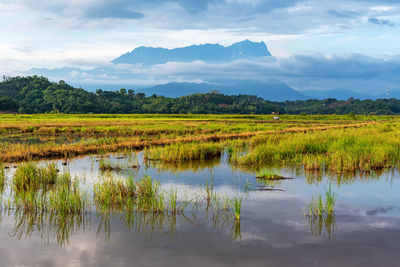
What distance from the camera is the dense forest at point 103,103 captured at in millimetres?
108938

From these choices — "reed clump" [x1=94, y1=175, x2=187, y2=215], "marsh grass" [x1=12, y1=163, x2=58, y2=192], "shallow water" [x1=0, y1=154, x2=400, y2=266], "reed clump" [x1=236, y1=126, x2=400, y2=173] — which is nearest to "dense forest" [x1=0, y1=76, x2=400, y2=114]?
"reed clump" [x1=236, y1=126, x2=400, y2=173]

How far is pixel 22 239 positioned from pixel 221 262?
372cm

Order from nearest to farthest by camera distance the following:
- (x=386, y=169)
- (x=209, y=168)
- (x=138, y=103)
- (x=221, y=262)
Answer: (x=221, y=262) < (x=386, y=169) < (x=209, y=168) < (x=138, y=103)

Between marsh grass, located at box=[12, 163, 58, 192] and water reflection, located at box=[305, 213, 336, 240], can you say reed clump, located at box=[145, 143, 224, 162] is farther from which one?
water reflection, located at box=[305, 213, 336, 240]

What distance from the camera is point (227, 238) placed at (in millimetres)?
7188

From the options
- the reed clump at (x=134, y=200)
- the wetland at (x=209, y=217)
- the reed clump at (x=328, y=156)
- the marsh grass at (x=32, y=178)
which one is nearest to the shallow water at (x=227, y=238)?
the wetland at (x=209, y=217)

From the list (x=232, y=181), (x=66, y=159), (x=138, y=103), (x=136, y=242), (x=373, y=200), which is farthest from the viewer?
(x=138, y=103)

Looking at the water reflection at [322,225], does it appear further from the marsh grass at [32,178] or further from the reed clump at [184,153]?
the reed clump at [184,153]

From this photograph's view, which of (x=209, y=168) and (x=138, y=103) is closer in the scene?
(x=209, y=168)

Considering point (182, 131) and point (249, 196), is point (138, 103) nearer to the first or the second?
point (182, 131)

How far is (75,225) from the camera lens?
7785 mm

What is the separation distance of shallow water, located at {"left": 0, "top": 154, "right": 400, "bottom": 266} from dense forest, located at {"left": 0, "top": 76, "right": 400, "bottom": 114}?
101893mm

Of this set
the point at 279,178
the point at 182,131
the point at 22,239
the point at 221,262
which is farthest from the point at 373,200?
the point at 182,131

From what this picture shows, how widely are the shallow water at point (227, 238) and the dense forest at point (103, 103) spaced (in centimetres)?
10189
